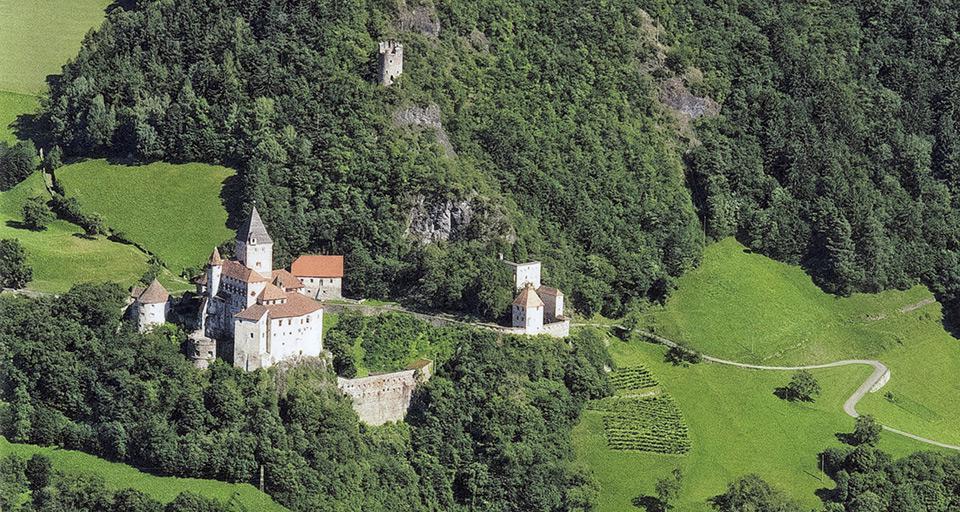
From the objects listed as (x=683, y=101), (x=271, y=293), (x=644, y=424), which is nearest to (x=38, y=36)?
(x=271, y=293)

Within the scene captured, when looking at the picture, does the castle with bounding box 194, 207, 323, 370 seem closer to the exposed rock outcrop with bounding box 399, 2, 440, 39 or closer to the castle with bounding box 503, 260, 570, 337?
the castle with bounding box 503, 260, 570, 337

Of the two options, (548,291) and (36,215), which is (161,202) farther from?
(548,291)

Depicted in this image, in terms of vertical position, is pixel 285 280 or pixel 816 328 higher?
pixel 285 280

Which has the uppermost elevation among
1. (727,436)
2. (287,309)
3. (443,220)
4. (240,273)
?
(443,220)

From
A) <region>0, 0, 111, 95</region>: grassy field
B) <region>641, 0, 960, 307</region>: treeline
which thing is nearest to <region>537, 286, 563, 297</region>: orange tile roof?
<region>641, 0, 960, 307</region>: treeline

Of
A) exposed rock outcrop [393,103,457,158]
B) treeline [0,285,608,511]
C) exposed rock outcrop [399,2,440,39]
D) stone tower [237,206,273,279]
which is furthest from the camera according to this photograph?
exposed rock outcrop [399,2,440,39]

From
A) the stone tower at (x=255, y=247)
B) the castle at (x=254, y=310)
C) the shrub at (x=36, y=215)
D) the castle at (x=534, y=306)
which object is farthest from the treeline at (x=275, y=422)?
the shrub at (x=36, y=215)
